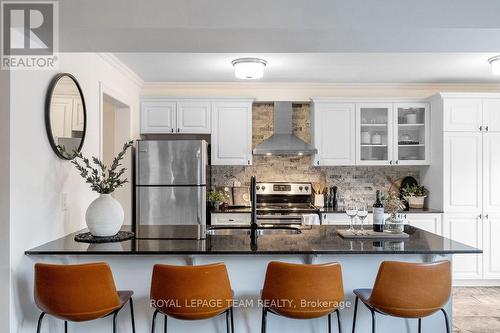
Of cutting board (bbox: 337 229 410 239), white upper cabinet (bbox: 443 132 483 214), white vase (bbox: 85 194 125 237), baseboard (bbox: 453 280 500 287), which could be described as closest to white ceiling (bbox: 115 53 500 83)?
white upper cabinet (bbox: 443 132 483 214)

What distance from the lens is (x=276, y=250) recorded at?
212cm

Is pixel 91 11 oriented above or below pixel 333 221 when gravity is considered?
above

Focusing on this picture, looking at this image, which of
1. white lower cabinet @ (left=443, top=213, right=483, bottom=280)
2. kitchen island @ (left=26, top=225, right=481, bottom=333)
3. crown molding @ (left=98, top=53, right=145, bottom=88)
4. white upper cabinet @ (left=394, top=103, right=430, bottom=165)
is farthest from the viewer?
white upper cabinet @ (left=394, top=103, right=430, bottom=165)

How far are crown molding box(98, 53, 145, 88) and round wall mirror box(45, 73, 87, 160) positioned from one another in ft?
2.37

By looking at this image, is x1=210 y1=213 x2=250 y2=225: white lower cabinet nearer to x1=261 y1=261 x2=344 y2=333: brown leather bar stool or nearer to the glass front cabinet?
the glass front cabinet

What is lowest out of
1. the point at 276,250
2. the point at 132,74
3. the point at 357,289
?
the point at 357,289

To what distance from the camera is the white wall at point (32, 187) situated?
207 centimetres

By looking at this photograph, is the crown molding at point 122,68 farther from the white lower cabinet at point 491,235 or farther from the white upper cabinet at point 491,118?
the white lower cabinet at point 491,235

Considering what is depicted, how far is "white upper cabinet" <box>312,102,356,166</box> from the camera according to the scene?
464cm

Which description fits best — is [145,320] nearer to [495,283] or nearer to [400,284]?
[400,284]

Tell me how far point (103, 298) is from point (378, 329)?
5.83ft

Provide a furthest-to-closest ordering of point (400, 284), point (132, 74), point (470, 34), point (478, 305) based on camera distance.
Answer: point (132, 74)
point (478, 305)
point (470, 34)
point (400, 284)

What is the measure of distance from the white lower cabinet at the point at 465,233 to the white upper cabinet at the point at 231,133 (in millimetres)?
2544

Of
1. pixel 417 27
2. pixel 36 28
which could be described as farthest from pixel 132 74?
pixel 417 27
